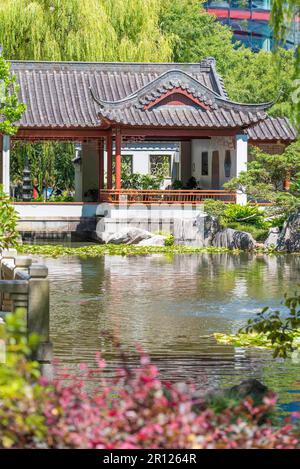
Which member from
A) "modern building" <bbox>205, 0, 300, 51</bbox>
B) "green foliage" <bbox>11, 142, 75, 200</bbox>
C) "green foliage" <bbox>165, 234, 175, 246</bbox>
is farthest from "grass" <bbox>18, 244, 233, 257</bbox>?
"modern building" <bbox>205, 0, 300, 51</bbox>

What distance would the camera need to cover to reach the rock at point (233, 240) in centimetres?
3219

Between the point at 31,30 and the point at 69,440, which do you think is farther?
the point at 31,30

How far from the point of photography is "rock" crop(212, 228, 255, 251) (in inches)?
1267

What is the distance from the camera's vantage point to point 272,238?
32.0m

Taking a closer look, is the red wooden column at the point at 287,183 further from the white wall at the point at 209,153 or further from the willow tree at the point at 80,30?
the willow tree at the point at 80,30

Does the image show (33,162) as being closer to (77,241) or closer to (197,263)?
(77,241)

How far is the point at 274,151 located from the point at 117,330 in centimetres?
2564

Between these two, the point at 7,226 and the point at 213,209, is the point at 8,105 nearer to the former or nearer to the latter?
the point at 213,209

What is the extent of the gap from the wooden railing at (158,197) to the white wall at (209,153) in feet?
4.63

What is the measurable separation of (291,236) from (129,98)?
24.2 feet

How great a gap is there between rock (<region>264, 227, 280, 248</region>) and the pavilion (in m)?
3.01

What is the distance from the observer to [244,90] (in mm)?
44906

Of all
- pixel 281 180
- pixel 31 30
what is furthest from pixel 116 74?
pixel 281 180
